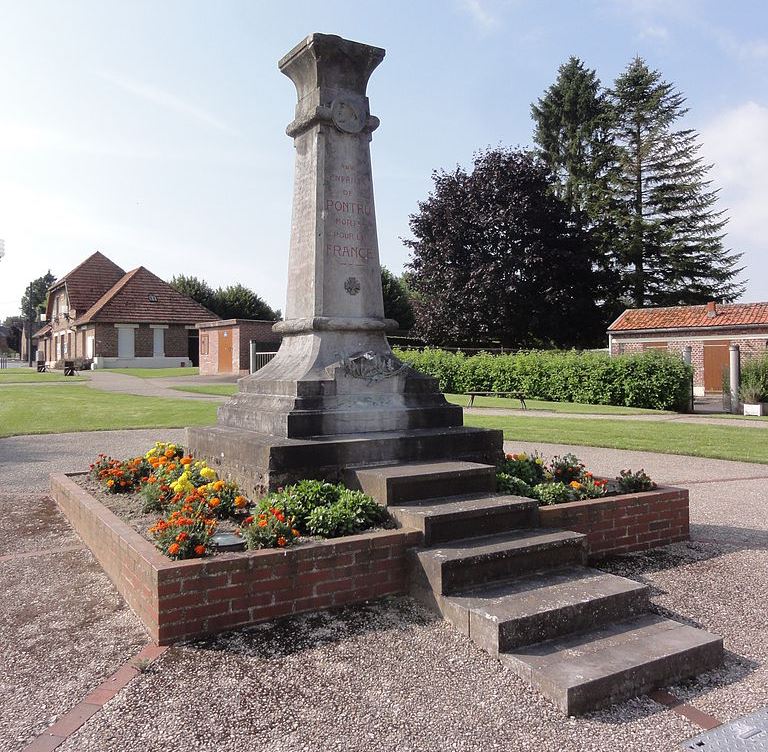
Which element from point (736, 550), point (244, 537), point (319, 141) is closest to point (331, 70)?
point (319, 141)

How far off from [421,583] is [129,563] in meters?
1.91

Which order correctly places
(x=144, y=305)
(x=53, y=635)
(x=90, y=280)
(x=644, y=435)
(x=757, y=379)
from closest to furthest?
1. (x=53, y=635)
2. (x=644, y=435)
3. (x=757, y=379)
4. (x=144, y=305)
5. (x=90, y=280)

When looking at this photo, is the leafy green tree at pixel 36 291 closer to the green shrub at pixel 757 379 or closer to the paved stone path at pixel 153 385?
the paved stone path at pixel 153 385

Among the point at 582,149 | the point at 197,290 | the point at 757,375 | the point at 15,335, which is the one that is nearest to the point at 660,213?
the point at 582,149

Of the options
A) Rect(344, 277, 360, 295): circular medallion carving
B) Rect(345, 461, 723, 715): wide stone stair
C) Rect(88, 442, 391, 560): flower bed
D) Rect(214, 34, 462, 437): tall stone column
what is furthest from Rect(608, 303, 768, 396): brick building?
Rect(88, 442, 391, 560): flower bed

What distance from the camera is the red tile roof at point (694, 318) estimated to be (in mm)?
25547

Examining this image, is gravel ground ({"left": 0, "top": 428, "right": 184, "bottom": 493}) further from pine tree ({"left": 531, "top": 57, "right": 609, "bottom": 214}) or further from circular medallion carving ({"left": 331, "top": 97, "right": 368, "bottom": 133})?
pine tree ({"left": 531, "top": 57, "right": 609, "bottom": 214})

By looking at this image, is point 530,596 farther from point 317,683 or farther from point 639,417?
point 639,417

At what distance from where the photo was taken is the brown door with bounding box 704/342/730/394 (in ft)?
86.1

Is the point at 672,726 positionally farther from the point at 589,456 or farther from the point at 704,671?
the point at 589,456

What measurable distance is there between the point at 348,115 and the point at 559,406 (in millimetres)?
16411

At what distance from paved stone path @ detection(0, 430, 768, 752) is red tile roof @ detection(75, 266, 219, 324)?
4034 centimetres

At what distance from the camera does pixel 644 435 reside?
13.3 meters

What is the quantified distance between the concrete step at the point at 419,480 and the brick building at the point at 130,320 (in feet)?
133
